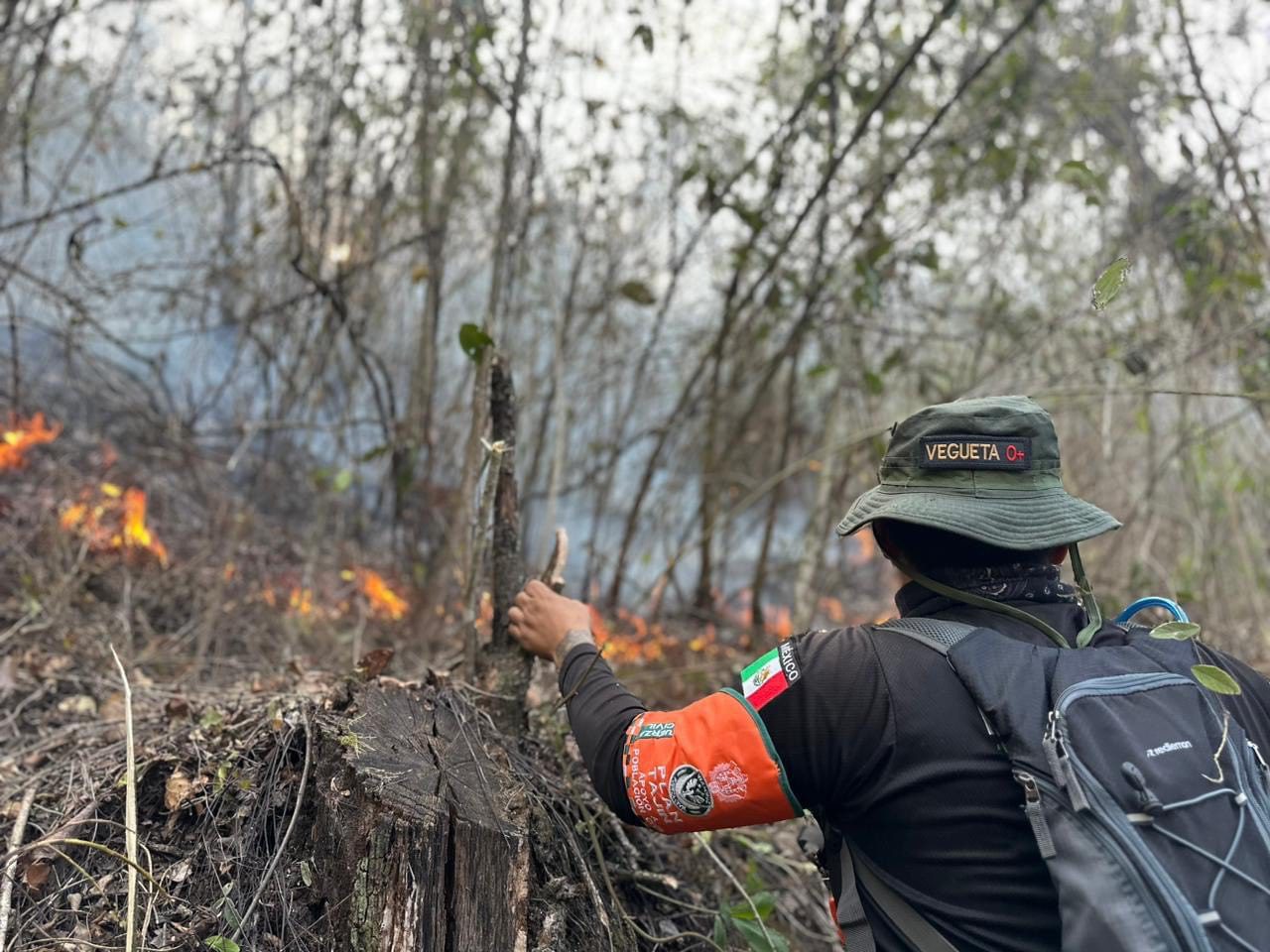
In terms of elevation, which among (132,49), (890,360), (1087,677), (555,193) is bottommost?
(1087,677)

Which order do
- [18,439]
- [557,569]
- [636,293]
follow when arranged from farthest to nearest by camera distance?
1. [18,439]
2. [636,293]
3. [557,569]

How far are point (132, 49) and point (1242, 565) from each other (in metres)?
8.69

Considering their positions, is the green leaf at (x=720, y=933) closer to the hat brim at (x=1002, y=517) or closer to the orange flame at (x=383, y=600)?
the hat brim at (x=1002, y=517)

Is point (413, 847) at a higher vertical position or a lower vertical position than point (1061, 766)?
lower

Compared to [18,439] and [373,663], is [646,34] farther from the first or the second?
[18,439]

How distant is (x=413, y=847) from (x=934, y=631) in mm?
1080

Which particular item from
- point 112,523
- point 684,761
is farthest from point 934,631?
point 112,523

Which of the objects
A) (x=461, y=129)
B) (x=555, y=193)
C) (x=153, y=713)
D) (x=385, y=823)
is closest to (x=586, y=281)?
(x=555, y=193)

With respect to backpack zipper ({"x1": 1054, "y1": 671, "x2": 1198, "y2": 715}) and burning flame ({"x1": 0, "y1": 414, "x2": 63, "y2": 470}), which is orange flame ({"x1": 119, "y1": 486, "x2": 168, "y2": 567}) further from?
backpack zipper ({"x1": 1054, "y1": 671, "x2": 1198, "y2": 715})

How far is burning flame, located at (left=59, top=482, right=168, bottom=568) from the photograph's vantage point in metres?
4.57

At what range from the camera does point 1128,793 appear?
1.32 m

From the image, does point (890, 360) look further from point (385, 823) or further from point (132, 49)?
point (132, 49)

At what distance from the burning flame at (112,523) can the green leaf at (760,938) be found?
3.80 m

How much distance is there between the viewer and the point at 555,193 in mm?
6535
